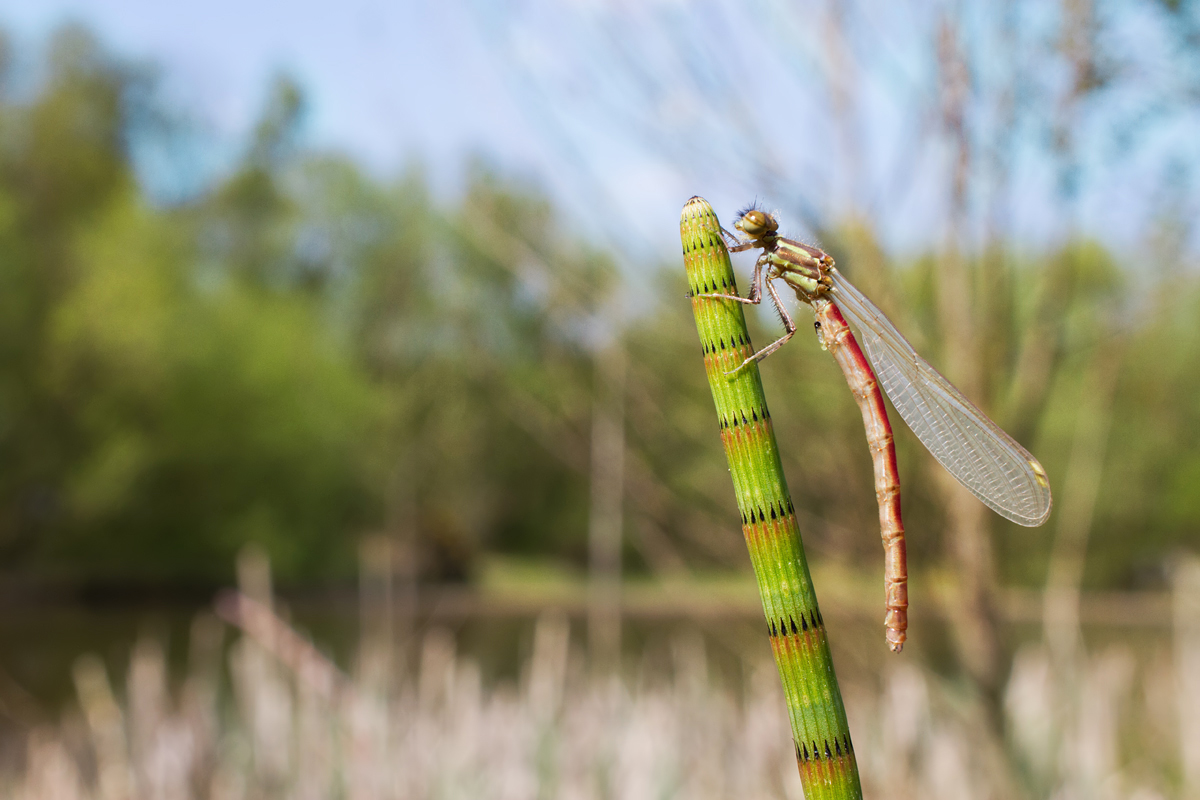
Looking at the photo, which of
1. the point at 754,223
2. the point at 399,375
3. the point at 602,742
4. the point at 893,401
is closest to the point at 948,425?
the point at 893,401

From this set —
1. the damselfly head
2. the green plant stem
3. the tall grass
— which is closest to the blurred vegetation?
the tall grass

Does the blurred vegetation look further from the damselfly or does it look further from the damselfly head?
the damselfly head

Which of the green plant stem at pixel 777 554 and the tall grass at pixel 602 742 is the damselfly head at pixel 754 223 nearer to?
the green plant stem at pixel 777 554

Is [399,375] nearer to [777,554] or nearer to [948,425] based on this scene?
[948,425]

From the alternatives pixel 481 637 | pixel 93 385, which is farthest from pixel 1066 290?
pixel 93 385

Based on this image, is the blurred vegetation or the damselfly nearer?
the damselfly

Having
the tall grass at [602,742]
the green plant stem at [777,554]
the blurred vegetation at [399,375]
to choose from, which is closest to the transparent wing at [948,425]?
the green plant stem at [777,554]
